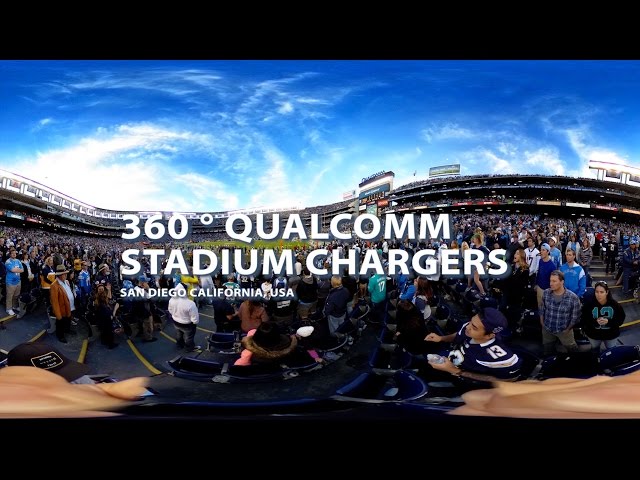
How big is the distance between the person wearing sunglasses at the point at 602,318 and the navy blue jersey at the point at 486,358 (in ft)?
1.93

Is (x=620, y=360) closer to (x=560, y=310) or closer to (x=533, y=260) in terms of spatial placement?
(x=560, y=310)

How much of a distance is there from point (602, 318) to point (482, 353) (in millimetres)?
944

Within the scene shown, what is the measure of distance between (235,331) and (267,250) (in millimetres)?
684

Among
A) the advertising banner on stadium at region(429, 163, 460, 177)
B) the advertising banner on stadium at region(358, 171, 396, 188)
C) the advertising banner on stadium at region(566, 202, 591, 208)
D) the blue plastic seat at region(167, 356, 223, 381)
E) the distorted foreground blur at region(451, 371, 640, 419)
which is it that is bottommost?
the distorted foreground blur at region(451, 371, 640, 419)

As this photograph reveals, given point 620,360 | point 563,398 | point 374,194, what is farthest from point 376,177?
point 620,360

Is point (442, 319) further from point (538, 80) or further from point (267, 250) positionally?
point (538, 80)

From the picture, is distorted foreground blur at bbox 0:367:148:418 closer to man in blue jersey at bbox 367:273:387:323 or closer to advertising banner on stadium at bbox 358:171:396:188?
man in blue jersey at bbox 367:273:387:323

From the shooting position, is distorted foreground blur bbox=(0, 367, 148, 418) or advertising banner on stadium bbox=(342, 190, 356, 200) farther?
advertising banner on stadium bbox=(342, 190, 356, 200)

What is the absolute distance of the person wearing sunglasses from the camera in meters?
3.35

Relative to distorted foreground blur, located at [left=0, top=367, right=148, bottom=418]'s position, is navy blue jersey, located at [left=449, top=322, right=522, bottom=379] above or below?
above

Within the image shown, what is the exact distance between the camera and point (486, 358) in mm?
3381

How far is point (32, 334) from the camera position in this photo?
133 inches

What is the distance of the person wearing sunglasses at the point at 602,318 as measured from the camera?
3348 mm

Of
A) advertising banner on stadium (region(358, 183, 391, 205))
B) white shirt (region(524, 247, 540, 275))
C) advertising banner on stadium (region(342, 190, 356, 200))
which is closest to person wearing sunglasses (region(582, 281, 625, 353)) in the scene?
white shirt (region(524, 247, 540, 275))
